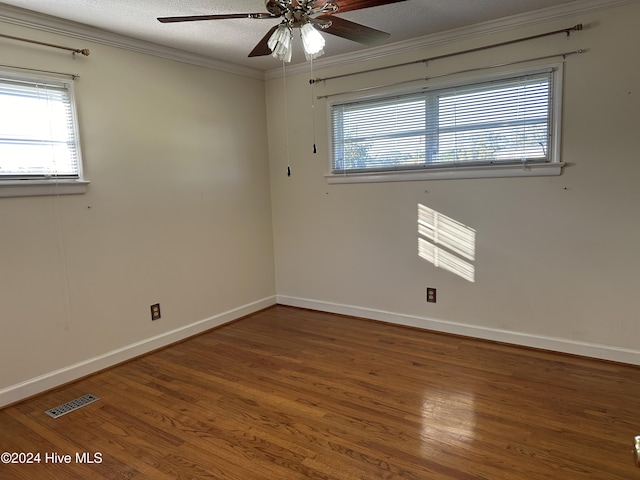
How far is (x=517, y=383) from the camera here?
2.72 m

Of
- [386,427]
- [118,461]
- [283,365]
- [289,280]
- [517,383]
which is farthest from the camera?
[289,280]

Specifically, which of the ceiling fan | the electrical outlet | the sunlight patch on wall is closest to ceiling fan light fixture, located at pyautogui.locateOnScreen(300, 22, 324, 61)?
the ceiling fan

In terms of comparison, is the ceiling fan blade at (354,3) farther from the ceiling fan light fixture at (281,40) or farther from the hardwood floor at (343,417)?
the hardwood floor at (343,417)

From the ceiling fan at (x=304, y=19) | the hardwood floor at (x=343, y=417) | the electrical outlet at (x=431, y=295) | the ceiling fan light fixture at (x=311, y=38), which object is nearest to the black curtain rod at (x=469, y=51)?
the ceiling fan at (x=304, y=19)

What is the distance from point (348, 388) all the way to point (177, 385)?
115cm

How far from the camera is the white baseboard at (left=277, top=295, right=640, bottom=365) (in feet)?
9.74

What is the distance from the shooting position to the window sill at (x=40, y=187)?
2.59 m

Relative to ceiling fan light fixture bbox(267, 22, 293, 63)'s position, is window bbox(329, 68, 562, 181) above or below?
below

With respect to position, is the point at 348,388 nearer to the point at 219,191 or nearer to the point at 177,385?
the point at 177,385

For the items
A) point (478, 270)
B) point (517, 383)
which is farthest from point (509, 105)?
point (517, 383)

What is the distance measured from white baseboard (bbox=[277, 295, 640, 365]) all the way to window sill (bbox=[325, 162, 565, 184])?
122 centimetres

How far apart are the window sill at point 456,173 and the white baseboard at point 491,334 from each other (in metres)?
1.22

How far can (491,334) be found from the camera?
11.2 feet

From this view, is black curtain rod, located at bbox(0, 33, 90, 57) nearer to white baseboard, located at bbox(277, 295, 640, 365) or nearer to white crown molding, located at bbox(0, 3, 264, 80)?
white crown molding, located at bbox(0, 3, 264, 80)
